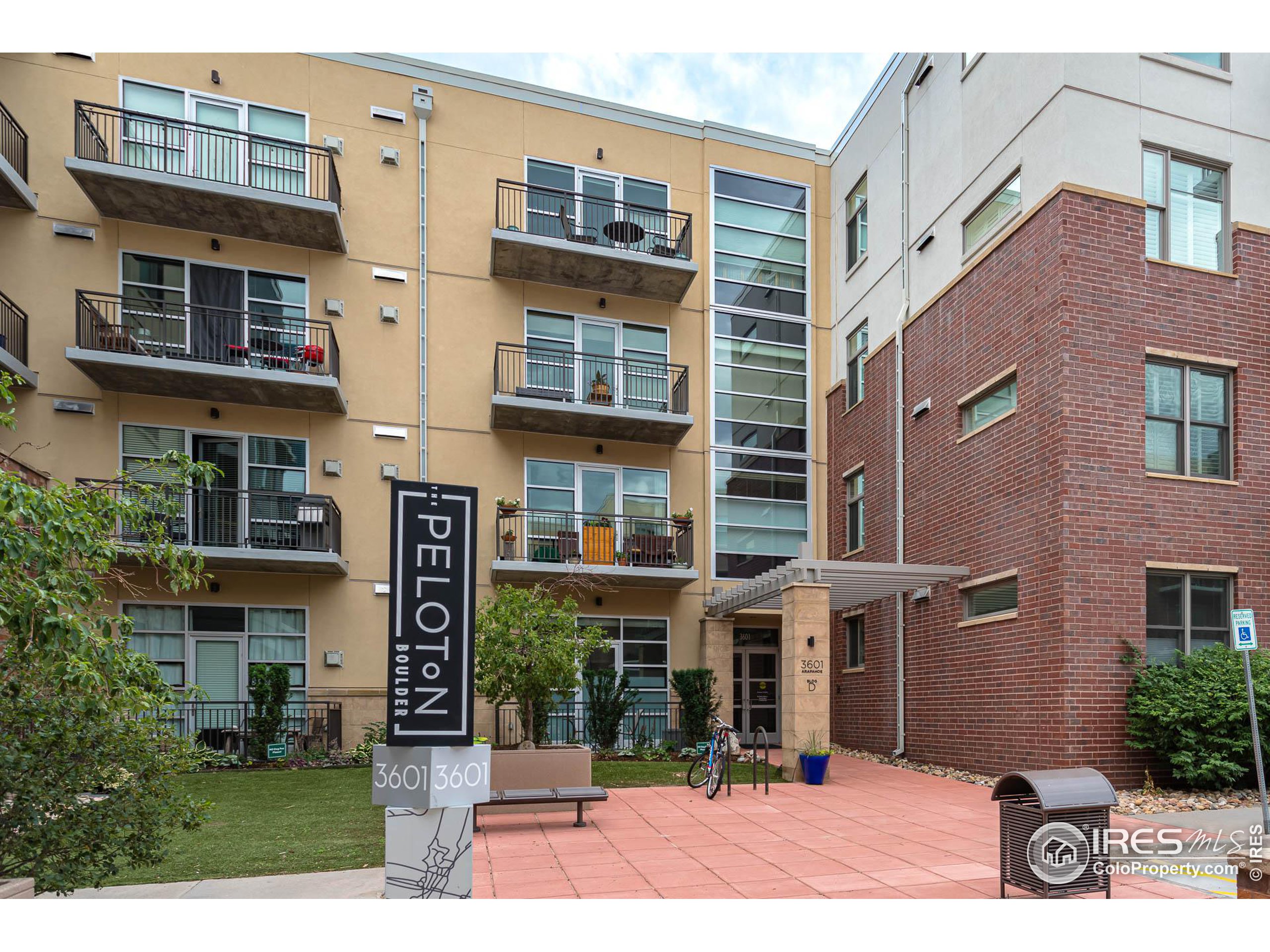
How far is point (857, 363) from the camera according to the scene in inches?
764

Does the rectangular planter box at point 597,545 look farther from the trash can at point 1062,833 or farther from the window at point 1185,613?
the trash can at point 1062,833

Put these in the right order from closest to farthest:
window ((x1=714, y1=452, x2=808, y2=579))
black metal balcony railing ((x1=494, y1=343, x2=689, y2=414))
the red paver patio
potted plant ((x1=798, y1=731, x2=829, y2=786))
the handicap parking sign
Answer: the red paver patio
the handicap parking sign
potted plant ((x1=798, y1=731, x2=829, y2=786))
black metal balcony railing ((x1=494, y1=343, x2=689, y2=414))
window ((x1=714, y1=452, x2=808, y2=579))

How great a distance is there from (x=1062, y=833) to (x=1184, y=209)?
1103 centimetres

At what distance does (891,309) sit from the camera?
57.4ft

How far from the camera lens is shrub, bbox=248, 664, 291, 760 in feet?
49.5

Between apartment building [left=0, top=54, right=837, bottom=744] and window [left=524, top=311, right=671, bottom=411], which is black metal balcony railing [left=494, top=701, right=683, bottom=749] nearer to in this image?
apartment building [left=0, top=54, right=837, bottom=744]

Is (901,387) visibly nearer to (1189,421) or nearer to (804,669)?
(1189,421)

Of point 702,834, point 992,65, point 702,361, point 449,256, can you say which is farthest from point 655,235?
point 702,834

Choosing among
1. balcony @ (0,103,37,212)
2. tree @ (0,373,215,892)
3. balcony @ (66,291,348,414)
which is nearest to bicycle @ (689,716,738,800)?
tree @ (0,373,215,892)

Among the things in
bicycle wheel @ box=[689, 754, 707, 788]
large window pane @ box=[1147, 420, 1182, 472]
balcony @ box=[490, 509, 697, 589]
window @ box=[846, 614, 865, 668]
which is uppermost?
large window pane @ box=[1147, 420, 1182, 472]

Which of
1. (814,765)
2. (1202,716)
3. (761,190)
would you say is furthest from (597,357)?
(1202,716)

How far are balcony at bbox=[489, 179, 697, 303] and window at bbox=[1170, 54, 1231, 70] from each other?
9248 millimetres

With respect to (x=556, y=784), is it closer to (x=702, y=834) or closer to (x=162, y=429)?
(x=702, y=834)

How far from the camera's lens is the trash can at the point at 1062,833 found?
19.2ft
